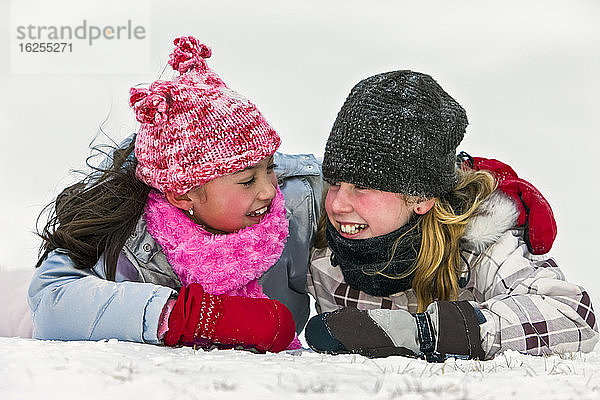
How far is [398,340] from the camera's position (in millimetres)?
1956

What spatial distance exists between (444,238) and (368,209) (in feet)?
0.89

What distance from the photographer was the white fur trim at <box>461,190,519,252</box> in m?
2.27

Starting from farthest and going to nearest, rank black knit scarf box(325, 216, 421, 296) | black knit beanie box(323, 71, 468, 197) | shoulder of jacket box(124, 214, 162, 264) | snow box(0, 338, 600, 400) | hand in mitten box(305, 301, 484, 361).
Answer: shoulder of jacket box(124, 214, 162, 264) < black knit scarf box(325, 216, 421, 296) < black knit beanie box(323, 71, 468, 197) < hand in mitten box(305, 301, 484, 361) < snow box(0, 338, 600, 400)

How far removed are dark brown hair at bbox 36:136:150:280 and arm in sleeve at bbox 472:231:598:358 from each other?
1.17 meters

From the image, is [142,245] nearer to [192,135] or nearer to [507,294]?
[192,135]

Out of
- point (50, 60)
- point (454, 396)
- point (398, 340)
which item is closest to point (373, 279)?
point (398, 340)

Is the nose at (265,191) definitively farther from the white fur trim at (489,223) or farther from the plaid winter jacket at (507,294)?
the white fur trim at (489,223)

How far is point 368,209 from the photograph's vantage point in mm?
2270

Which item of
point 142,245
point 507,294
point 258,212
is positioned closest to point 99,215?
point 142,245

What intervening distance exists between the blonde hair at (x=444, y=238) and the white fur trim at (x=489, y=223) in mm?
25

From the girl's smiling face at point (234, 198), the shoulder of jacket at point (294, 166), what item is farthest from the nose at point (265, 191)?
the shoulder of jacket at point (294, 166)

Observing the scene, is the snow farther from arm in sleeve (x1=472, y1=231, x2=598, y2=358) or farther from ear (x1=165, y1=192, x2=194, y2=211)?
ear (x1=165, y1=192, x2=194, y2=211)

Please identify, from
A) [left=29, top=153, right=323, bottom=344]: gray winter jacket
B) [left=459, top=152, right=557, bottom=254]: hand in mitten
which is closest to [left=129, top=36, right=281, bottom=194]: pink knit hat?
[left=29, top=153, right=323, bottom=344]: gray winter jacket

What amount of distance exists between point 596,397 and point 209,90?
1496 mm
